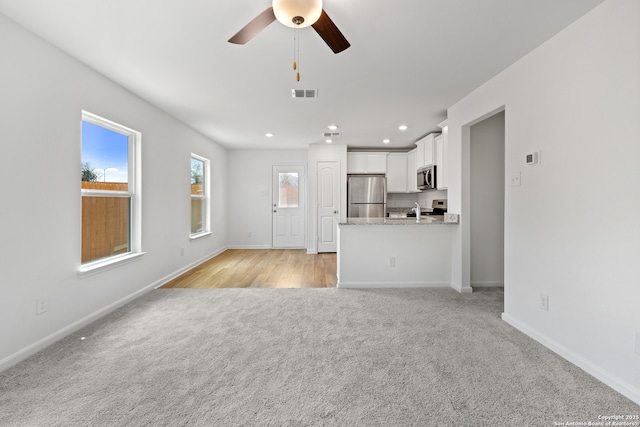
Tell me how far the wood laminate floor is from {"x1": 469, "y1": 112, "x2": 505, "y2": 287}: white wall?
6.43 ft

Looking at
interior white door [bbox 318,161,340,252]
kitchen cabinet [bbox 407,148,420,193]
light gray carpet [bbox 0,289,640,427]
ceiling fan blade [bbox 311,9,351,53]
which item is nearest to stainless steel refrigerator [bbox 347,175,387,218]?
interior white door [bbox 318,161,340,252]

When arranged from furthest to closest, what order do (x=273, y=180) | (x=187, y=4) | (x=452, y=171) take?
(x=273, y=180) < (x=452, y=171) < (x=187, y=4)

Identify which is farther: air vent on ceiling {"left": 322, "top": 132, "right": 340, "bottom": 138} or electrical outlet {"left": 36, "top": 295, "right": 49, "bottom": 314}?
air vent on ceiling {"left": 322, "top": 132, "right": 340, "bottom": 138}

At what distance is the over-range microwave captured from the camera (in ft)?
15.4

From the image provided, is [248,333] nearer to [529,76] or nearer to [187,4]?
[187,4]

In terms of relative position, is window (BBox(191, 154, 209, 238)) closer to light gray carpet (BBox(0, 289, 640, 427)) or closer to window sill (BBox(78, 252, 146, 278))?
window sill (BBox(78, 252, 146, 278))

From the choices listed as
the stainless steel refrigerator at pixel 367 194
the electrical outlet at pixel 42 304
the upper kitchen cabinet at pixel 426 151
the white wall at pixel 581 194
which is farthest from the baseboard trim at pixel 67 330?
the upper kitchen cabinet at pixel 426 151

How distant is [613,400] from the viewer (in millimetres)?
1550

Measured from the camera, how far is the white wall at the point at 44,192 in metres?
1.89

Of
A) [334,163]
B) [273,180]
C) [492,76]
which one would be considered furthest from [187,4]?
[273,180]

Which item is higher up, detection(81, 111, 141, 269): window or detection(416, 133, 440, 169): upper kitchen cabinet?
detection(416, 133, 440, 169): upper kitchen cabinet

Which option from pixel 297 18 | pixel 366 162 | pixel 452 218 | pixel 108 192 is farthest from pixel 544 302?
pixel 366 162

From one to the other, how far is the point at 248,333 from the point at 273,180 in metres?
4.66

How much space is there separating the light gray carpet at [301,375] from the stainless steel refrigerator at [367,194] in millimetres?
3420
